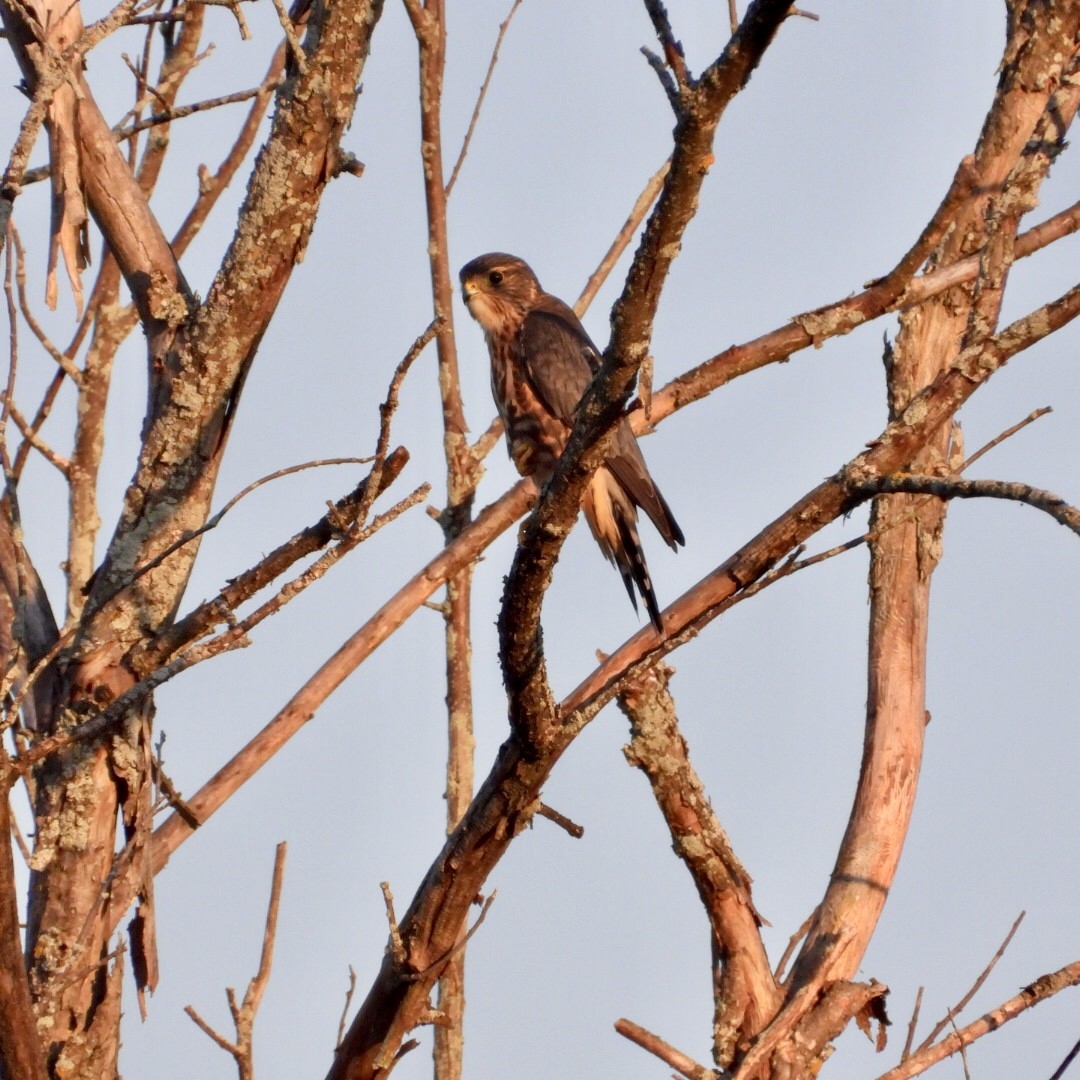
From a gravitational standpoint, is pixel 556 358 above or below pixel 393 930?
above

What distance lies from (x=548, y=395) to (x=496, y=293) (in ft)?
2.51

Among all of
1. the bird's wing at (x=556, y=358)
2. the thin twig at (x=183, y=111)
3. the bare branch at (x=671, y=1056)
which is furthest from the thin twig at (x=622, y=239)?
the bare branch at (x=671, y=1056)

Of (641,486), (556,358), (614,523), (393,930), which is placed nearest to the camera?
(393,930)

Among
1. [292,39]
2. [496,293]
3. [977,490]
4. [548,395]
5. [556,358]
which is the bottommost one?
[977,490]

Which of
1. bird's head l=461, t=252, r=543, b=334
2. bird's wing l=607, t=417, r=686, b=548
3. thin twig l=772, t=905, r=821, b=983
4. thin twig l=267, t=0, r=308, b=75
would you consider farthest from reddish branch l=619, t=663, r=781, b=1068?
bird's head l=461, t=252, r=543, b=334

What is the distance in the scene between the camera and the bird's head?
513 cm

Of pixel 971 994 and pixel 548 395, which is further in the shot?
pixel 548 395

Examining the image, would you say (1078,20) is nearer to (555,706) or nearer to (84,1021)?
(555,706)

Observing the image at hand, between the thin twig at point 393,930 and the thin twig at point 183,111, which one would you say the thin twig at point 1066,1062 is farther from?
the thin twig at point 183,111

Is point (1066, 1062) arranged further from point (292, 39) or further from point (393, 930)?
point (292, 39)

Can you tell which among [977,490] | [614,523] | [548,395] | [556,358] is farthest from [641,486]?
[977,490]

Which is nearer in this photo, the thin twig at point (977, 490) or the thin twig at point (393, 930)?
the thin twig at point (977, 490)

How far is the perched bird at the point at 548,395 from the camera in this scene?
13.2 feet

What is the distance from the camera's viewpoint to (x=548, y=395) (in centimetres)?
458
